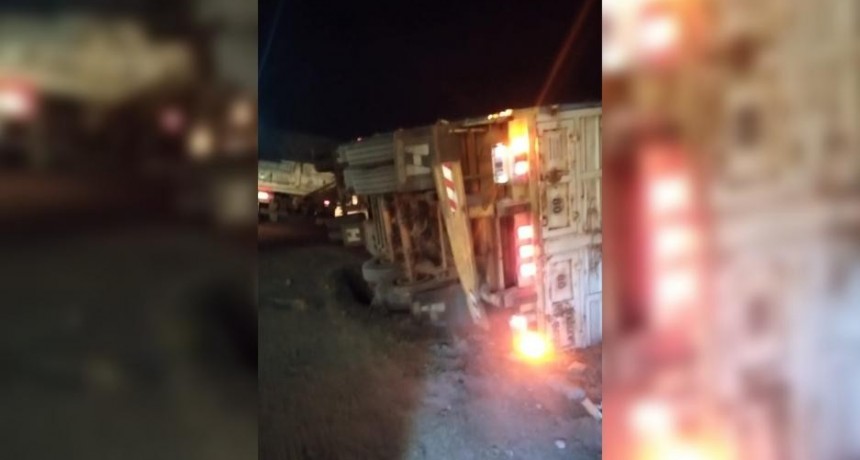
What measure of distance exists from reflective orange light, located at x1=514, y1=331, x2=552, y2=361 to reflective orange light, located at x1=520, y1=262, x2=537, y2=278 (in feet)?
0.31

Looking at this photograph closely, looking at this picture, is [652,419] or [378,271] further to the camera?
[652,419]

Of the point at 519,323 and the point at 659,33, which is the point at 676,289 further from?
the point at 659,33

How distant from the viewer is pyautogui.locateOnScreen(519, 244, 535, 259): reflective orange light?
1137mm

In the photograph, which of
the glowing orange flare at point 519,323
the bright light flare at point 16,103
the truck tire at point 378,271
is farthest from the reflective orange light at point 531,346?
the bright light flare at point 16,103

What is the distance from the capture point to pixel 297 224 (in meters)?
1.04

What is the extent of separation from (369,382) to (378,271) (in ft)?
0.57

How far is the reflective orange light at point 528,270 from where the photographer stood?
1.14 meters

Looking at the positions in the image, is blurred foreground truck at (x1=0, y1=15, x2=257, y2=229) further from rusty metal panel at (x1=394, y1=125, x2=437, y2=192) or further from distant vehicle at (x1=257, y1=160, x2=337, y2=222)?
rusty metal panel at (x1=394, y1=125, x2=437, y2=192)

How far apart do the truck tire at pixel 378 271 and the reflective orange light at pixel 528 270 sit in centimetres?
21

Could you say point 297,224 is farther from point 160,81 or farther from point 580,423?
point 580,423

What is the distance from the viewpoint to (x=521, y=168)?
112 centimetres

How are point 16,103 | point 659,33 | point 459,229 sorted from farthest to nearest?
point 659,33, point 459,229, point 16,103

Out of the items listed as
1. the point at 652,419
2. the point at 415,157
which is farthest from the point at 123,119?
the point at 652,419

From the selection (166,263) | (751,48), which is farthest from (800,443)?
(166,263)
